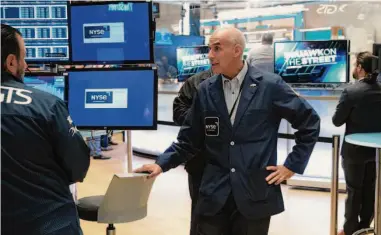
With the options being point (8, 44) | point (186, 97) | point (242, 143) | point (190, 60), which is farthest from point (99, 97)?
point (190, 60)

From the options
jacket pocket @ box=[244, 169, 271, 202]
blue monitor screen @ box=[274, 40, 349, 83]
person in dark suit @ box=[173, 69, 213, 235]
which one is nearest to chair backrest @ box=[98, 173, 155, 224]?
jacket pocket @ box=[244, 169, 271, 202]

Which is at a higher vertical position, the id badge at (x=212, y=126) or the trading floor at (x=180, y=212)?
the id badge at (x=212, y=126)

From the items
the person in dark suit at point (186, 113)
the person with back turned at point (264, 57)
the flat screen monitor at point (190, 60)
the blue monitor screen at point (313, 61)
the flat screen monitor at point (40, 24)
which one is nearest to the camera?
the person in dark suit at point (186, 113)

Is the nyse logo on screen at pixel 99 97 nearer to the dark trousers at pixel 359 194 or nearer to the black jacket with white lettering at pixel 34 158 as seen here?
the black jacket with white lettering at pixel 34 158

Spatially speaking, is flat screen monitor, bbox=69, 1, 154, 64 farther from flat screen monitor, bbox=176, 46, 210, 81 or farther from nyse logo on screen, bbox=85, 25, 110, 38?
flat screen monitor, bbox=176, 46, 210, 81

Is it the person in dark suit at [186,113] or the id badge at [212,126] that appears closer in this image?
the id badge at [212,126]

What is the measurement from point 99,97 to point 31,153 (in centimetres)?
127

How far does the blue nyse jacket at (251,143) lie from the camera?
2500mm

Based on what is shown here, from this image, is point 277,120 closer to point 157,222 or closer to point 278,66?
point 157,222

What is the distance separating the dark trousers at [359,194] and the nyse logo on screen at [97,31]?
86.8 inches

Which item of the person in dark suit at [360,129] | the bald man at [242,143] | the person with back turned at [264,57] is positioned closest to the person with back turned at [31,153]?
the bald man at [242,143]

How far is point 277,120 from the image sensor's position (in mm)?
2607

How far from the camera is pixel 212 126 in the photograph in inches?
102

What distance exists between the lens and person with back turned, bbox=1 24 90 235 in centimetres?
193
